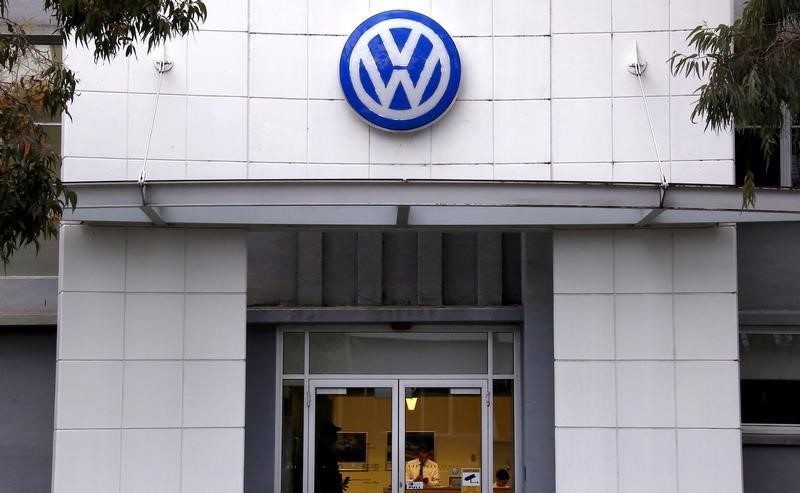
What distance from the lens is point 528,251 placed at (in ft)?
42.7

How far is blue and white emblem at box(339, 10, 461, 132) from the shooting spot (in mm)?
11906

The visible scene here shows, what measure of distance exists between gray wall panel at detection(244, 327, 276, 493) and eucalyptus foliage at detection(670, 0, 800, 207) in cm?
648

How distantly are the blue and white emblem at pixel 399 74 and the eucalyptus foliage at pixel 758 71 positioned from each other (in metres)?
3.41

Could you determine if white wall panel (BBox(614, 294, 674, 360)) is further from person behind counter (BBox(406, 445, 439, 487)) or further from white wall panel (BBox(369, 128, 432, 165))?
person behind counter (BBox(406, 445, 439, 487))

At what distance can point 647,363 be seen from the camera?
1186 cm

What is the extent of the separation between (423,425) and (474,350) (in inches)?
45.2

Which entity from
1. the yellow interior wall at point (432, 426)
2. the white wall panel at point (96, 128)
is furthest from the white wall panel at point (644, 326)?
the white wall panel at point (96, 128)

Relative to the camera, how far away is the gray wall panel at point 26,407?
1302 centimetres

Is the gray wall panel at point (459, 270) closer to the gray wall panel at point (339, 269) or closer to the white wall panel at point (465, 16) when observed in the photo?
the gray wall panel at point (339, 269)

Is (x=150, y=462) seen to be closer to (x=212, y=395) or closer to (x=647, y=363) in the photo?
(x=212, y=395)

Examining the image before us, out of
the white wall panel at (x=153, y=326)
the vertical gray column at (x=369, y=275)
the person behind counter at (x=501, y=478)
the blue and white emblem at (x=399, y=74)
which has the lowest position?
the person behind counter at (x=501, y=478)

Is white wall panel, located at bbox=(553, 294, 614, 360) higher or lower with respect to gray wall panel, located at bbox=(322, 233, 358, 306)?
lower

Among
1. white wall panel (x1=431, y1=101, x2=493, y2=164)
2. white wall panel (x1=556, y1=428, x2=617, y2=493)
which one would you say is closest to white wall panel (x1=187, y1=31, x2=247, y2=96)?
white wall panel (x1=431, y1=101, x2=493, y2=164)

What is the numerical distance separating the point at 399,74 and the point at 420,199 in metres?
1.99
